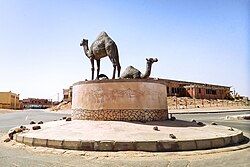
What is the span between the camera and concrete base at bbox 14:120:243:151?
755 cm

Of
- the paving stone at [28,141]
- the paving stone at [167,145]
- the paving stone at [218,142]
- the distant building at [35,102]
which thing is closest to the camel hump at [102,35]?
the paving stone at [28,141]

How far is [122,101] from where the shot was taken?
36.0ft

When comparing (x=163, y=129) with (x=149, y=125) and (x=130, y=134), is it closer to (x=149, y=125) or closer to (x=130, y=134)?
(x=149, y=125)

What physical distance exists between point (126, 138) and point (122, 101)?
3.09m

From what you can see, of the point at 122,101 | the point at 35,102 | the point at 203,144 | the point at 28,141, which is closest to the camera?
the point at 203,144

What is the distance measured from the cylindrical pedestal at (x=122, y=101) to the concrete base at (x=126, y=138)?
877 mm

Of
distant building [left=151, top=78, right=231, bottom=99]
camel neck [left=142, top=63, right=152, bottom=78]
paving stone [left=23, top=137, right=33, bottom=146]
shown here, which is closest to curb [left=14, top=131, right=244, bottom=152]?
paving stone [left=23, top=137, right=33, bottom=146]

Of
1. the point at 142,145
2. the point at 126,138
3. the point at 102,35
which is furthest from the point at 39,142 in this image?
the point at 102,35

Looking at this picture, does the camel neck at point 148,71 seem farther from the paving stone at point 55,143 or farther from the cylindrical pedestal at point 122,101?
the paving stone at point 55,143

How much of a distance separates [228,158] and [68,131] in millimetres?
5197

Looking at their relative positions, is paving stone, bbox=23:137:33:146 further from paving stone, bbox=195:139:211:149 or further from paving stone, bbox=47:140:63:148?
paving stone, bbox=195:139:211:149

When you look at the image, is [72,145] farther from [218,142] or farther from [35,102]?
[35,102]

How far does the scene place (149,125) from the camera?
9977 mm

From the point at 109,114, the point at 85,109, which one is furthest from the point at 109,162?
the point at 85,109
